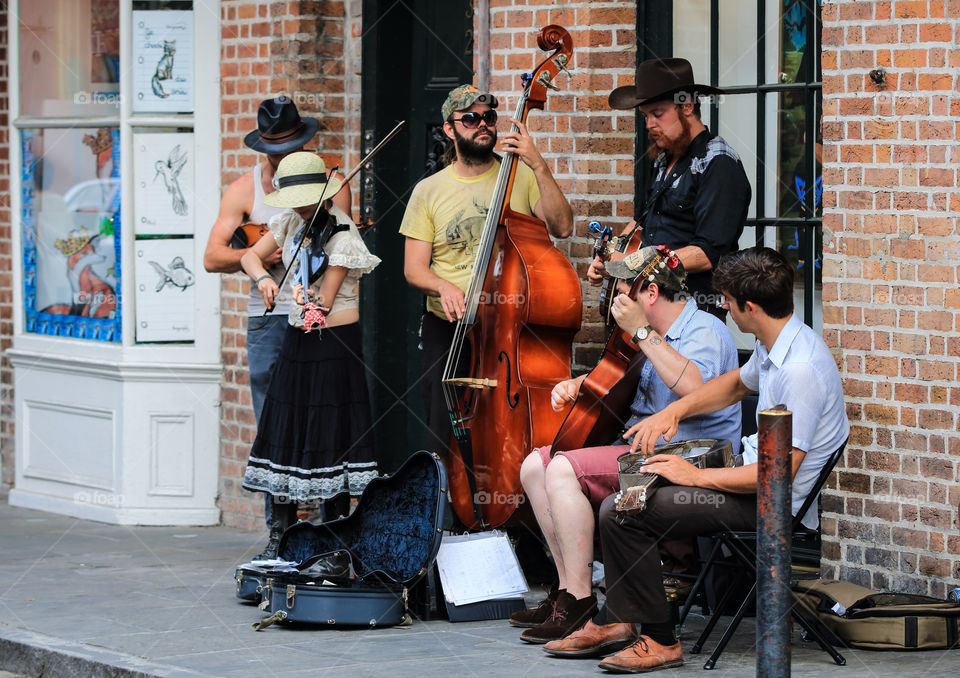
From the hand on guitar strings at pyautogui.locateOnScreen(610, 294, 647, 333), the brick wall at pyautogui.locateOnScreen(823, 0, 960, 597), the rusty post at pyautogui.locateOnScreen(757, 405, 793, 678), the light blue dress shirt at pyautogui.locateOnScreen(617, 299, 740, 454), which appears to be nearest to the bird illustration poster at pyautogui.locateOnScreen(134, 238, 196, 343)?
the light blue dress shirt at pyautogui.locateOnScreen(617, 299, 740, 454)

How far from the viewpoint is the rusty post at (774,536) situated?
16.4 feet

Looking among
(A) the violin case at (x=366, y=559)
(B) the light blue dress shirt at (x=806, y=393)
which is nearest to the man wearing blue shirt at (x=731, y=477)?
(B) the light blue dress shirt at (x=806, y=393)

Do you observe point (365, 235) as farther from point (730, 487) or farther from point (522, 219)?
point (730, 487)

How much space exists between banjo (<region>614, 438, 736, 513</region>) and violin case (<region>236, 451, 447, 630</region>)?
86 centimetres

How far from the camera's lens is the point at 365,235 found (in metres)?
8.72

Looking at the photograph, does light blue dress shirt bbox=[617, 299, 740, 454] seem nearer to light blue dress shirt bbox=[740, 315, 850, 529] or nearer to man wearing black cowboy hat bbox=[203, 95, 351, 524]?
light blue dress shirt bbox=[740, 315, 850, 529]

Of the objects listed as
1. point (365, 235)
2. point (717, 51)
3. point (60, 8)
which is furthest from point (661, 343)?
point (60, 8)

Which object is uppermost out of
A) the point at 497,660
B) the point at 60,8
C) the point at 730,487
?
the point at 60,8

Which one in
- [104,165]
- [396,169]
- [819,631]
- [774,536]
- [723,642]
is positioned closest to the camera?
[774,536]

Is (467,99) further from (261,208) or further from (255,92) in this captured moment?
(255,92)

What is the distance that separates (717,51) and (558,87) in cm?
69

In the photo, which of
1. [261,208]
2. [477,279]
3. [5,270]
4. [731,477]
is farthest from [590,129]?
[5,270]

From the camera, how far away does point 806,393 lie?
228 inches

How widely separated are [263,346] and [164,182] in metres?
1.53
